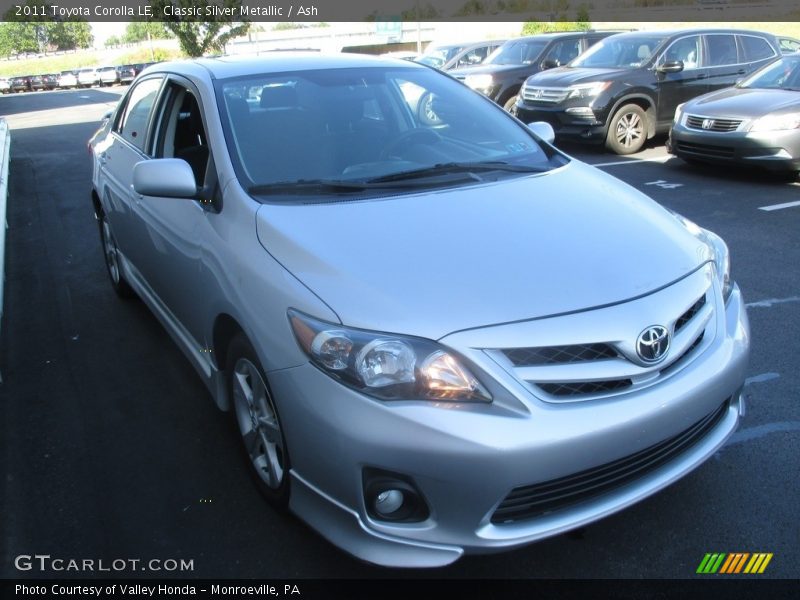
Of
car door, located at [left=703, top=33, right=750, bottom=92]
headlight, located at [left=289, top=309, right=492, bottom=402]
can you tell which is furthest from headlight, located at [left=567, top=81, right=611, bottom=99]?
headlight, located at [left=289, top=309, right=492, bottom=402]

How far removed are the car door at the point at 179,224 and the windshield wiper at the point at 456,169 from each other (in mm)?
779

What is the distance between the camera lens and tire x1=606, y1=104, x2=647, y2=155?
1005 centimetres

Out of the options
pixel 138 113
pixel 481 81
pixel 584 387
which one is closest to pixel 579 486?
pixel 584 387

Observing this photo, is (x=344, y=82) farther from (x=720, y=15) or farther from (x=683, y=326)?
(x=720, y=15)

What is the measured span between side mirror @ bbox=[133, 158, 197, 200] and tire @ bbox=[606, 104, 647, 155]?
8.23 m

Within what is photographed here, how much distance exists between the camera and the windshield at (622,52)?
10.5m

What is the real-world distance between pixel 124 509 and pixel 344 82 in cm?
226

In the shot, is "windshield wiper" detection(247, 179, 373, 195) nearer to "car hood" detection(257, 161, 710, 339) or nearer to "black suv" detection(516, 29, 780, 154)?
"car hood" detection(257, 161, 710, 339)

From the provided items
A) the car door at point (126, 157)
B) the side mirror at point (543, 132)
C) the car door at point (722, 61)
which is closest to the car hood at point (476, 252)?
the side mirror at point (543, 132)

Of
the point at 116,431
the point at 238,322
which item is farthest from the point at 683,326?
the point at 116,431

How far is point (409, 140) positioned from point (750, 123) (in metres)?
5.73

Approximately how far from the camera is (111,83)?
46375 millimetres

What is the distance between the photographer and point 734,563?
2.43 m

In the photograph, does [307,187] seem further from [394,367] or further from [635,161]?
[635,161]
